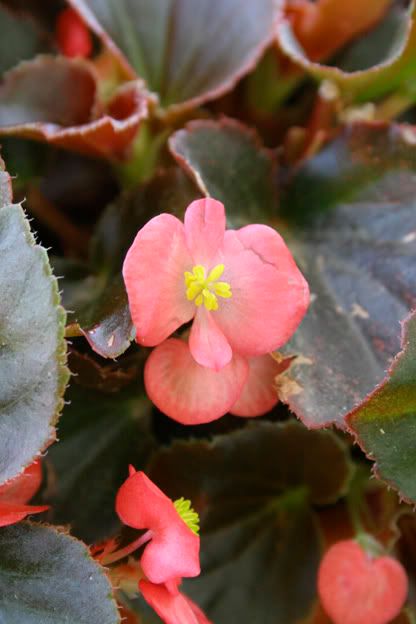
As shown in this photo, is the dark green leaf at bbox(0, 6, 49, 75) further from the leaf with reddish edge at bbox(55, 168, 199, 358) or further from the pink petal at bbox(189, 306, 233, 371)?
the pink petal at bbox(189, 306, 233, 371)

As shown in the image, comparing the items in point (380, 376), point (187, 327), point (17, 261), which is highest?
point (17, 261)

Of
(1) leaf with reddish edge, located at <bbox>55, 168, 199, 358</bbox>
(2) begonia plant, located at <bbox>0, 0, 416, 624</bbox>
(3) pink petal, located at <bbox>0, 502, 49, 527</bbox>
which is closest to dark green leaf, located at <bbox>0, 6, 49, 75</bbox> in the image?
(2) begonia plant, located at <bbox>0, 0, 416, 624</bbox>

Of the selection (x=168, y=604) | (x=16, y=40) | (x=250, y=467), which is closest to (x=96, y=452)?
(x=250, y=467)

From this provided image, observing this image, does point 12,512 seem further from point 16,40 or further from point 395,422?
point 16,40

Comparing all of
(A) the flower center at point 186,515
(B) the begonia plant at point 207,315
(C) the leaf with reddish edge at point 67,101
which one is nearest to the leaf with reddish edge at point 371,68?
(B) the begonia plant at point 207,315

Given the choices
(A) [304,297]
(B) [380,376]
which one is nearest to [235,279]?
(A) [304,297]

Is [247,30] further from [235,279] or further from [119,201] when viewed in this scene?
[235,279]
